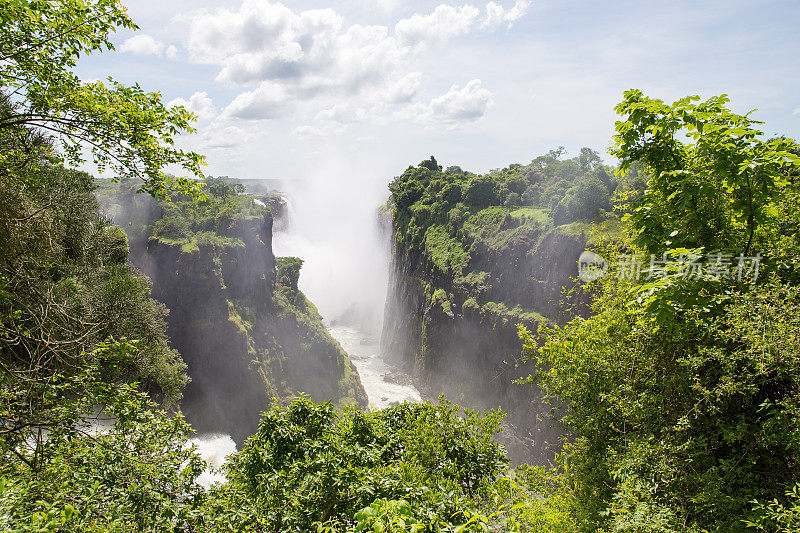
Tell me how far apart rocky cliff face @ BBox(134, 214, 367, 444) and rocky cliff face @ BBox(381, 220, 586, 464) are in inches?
433

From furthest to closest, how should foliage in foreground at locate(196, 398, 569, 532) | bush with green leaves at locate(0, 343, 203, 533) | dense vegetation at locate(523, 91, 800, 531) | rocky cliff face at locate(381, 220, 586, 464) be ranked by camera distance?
rocky cliff face at locate(381, 220, 586, 464)
foliage in foreground at locate(196, 398, 569, 532)
dense vegetation at locate(523, 91, 800, 531)
bush with green leaves at locate(0, 343, 203, 533)

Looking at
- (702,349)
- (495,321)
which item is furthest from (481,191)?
(702,349)

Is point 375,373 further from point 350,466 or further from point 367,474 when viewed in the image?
point 367,474

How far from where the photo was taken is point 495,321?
36062mm

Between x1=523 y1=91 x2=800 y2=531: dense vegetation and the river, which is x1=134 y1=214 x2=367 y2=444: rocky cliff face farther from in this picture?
x1=523 y1=91 x2=800 y2=531: dense vegetation

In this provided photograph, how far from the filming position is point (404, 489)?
6309mm

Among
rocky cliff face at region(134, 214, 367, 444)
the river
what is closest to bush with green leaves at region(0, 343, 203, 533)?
the river

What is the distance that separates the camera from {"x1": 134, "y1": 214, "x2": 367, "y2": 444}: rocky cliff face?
38719 millimetres

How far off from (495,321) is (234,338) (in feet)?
86.9

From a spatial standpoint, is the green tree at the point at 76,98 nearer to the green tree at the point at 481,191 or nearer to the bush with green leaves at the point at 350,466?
the bush with green leaves at the point at 350,466

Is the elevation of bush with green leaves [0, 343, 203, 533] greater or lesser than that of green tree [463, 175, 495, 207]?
lesser

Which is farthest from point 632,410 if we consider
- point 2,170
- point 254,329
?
point 254,329

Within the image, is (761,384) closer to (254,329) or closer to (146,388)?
(146,388)

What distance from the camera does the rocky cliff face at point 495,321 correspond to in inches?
1211
